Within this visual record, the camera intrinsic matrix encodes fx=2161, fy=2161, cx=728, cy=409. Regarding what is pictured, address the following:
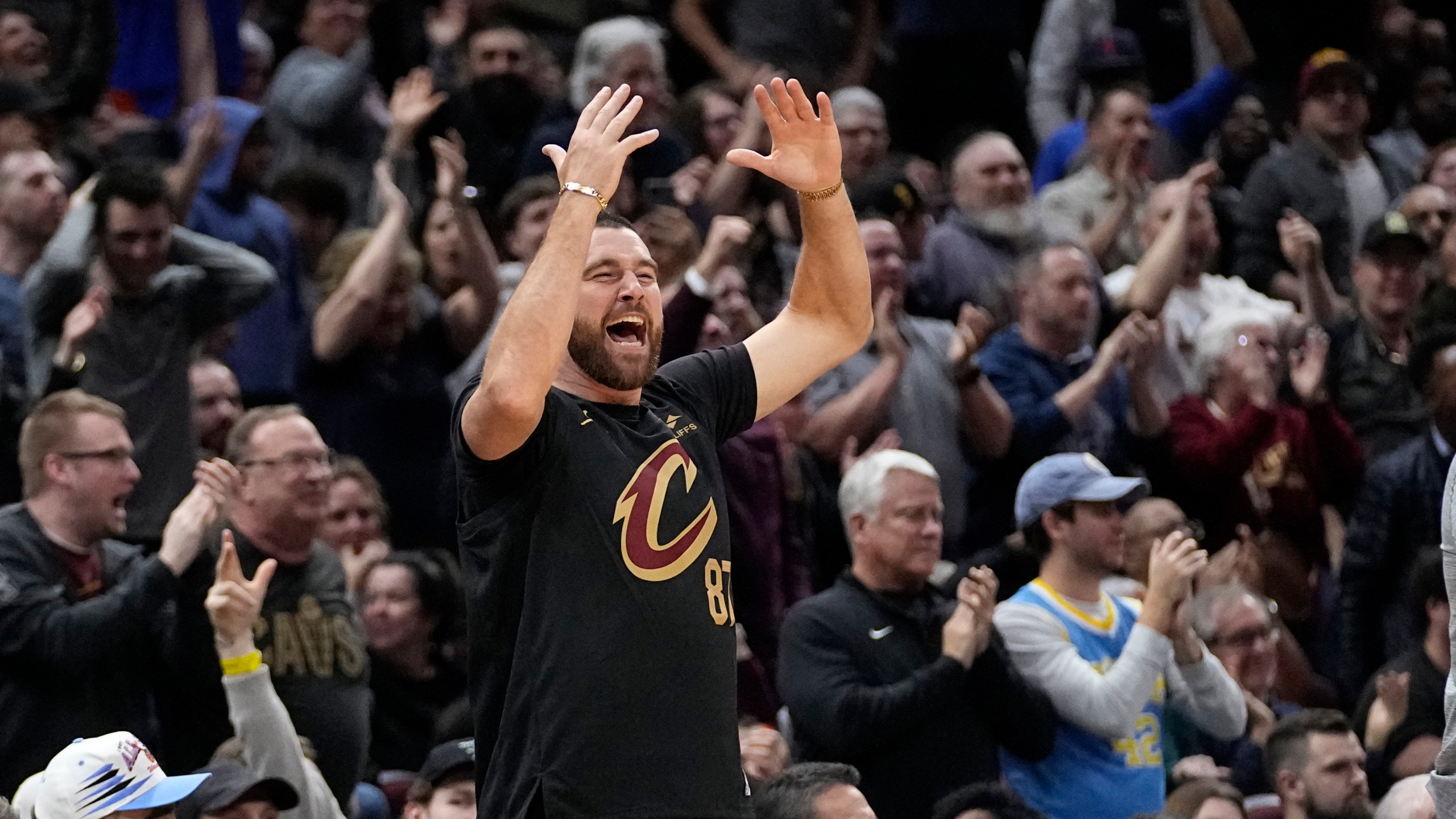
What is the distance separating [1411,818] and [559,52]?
7.07 meters

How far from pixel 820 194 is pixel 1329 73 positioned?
6900 millimetres

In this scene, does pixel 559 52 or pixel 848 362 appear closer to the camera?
pixel 848 362

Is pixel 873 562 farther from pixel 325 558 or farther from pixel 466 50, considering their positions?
pixel 466 50

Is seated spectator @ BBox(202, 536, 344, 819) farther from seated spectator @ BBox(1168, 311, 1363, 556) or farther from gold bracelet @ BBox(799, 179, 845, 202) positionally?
seated spectator @ BBox(1168, 311, 1363, 556)

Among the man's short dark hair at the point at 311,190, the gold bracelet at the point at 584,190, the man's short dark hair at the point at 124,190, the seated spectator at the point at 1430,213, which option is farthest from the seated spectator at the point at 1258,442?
the gold bracelet at the point at 584,190

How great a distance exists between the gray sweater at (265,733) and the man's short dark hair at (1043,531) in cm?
230

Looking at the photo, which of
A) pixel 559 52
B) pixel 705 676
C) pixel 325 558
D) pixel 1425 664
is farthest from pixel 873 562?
pixel 559 52

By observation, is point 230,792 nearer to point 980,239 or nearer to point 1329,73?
point 980,239

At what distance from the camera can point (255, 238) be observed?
8.45 m

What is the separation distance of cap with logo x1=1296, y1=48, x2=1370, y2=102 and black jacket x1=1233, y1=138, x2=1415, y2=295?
11.1 inches

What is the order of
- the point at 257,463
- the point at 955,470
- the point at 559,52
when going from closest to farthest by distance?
the point at 257,463, the point at 955,470, the point at 559,52

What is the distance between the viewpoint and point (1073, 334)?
8.12 meters

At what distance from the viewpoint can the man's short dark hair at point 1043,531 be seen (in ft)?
21.1

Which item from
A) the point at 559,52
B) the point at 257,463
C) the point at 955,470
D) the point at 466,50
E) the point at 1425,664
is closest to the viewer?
the point at 257,463
